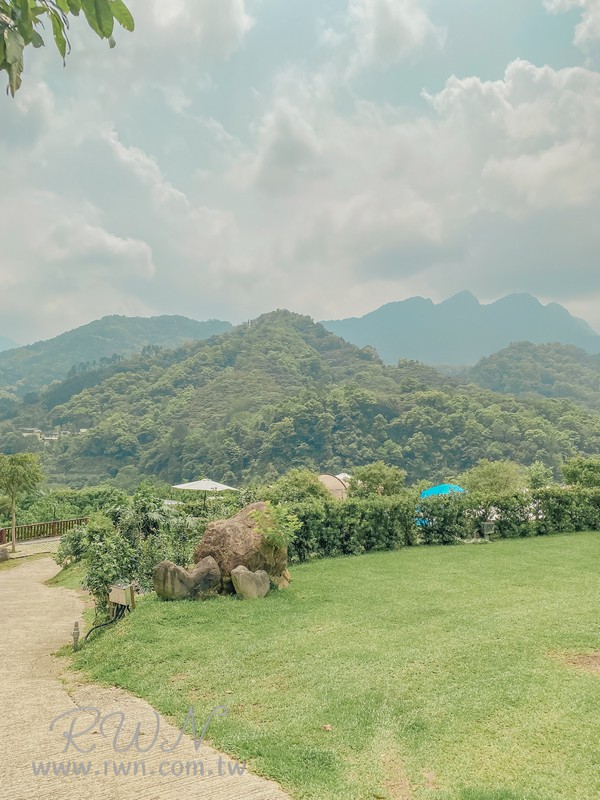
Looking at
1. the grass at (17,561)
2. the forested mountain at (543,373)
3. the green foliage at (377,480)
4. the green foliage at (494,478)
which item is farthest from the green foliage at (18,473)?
the forested mountain at (543,373)

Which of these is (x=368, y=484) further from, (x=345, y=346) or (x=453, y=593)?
(x=345, y=346)

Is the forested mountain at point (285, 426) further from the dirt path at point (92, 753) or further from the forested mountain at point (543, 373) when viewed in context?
the dirt path at point (92, 753)

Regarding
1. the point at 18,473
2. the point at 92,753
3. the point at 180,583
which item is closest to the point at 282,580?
the point at 180,583

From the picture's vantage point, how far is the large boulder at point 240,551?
26.5ft

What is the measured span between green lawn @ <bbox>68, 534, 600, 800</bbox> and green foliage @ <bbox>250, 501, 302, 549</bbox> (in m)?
0.85

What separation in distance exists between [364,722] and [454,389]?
323 ft

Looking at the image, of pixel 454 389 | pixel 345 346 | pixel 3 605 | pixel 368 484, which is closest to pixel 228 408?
pixel 454 389

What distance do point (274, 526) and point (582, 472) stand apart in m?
14.7

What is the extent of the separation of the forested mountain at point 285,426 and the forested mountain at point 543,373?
36056mm

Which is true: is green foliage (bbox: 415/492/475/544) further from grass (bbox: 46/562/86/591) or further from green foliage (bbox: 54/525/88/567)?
green foliage (bbox: 54/525/88/567)

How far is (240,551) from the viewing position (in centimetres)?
814

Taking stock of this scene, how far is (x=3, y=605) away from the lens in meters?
9.30

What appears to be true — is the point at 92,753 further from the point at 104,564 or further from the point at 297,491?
the point at 297,491

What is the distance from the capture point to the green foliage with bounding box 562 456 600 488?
1791 cm
